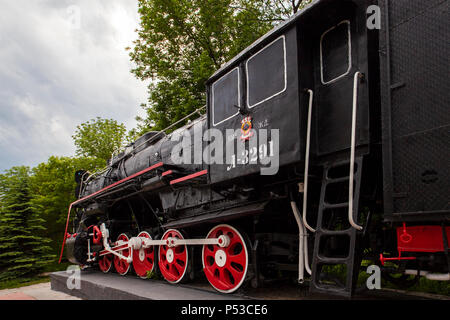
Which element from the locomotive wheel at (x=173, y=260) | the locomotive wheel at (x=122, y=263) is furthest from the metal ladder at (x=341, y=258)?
the locomotive wheel at (x=122, y=263)

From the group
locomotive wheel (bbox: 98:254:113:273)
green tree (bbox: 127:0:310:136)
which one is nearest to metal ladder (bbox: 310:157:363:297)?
locomotive wheel (bbox: 98:254:113:273)

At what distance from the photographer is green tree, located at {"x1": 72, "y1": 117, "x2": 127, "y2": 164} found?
2558 centimetres

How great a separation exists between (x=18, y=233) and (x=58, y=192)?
6343 millimetres

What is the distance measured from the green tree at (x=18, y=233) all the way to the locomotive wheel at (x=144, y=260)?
7.27m

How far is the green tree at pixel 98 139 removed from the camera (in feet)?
83.9

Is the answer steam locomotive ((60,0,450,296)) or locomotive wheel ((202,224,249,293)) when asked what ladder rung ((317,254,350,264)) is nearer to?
steam locomotive ((60,0,450,296))

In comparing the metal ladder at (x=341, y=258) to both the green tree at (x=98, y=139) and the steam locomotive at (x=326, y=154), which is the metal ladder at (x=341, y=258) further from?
the green tree at (x=98, y=139)

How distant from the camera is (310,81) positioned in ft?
12.6

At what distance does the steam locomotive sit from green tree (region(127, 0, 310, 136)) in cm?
861

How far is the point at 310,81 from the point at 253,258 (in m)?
2.42

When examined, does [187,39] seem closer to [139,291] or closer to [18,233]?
[18,233]

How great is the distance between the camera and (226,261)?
504 cm

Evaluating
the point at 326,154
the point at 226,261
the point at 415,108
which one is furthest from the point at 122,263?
the point at 415,108

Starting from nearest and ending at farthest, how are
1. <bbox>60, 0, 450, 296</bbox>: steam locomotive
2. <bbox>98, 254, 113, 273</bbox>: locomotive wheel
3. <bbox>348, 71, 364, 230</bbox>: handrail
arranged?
<bbox>60, 0, 450, 296</bbox>: steam locomotive < <bbox>348, 71, 364, 230</bbox>: handrail < <bbox>98, 254, 113, 273</bbox>: locomotive wheel
